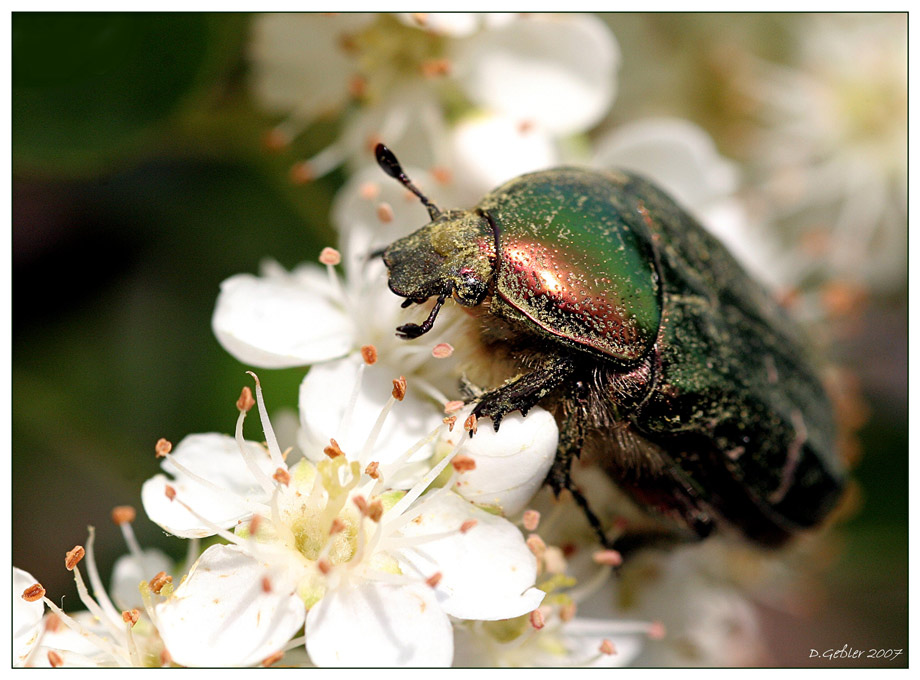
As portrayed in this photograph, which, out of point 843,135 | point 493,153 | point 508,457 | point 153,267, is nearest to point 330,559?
point 508,457

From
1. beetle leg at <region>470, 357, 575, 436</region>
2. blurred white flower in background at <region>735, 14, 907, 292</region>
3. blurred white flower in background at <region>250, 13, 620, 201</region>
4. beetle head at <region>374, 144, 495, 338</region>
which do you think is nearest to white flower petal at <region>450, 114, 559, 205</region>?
blurred white flower in background at <region>250, 13, 620, 201</region>

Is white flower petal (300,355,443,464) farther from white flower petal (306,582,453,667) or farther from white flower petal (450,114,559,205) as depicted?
white flower petal (450,114,559,205)

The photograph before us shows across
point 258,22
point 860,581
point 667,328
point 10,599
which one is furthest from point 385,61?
point 860,581

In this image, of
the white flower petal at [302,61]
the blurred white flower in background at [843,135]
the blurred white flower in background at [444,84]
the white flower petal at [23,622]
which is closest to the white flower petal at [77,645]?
the white flower petal at [23,622]

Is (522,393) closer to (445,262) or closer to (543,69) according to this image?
(445,262)

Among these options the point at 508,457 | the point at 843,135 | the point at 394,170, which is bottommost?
the point at 843,135

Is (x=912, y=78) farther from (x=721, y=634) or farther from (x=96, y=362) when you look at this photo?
(x=96, y=362)
